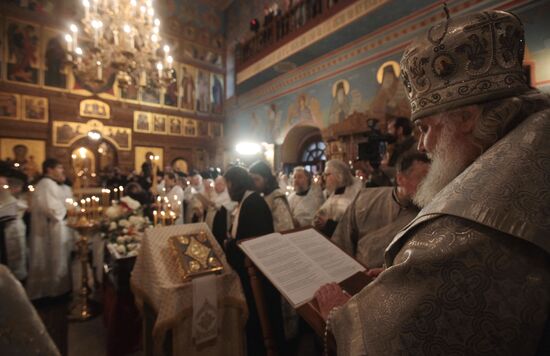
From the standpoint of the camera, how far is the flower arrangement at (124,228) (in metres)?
3.02

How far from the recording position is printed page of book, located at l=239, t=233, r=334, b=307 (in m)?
1.30

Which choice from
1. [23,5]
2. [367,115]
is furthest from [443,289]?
[23,5]

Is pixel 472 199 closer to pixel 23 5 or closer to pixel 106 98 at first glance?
pixel 106 98

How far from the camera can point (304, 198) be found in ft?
15.3

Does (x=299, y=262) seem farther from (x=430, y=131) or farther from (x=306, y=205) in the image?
(x=306, y=205)

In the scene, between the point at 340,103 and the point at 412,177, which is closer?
the point at 412,177

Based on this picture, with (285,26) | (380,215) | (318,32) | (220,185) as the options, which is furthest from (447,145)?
(285,26)

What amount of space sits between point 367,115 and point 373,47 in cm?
191

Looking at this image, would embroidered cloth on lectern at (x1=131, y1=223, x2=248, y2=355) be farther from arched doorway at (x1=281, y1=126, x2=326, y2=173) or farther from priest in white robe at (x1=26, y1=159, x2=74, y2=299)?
arched doorway at (x1=281, y1=126, x2=326, y2=173)

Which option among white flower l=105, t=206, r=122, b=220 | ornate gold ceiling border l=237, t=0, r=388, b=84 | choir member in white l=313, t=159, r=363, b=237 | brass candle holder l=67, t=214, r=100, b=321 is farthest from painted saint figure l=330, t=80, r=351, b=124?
brass candle holder l=67, t=214, r=100, b=321

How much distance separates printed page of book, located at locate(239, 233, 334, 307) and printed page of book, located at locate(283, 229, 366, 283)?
33 mm

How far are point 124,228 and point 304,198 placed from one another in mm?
2683

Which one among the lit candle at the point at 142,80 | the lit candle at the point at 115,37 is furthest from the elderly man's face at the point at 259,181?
the lit candle at the point at 115,37

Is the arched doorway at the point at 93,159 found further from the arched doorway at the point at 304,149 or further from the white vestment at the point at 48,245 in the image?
the arched doorway at the point at 304,149
